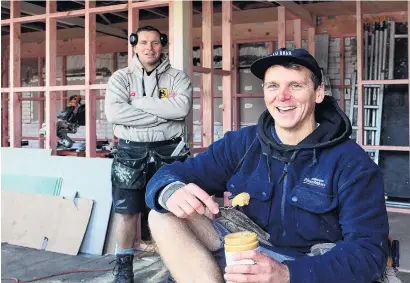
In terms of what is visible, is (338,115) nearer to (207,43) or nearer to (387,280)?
(387,280)

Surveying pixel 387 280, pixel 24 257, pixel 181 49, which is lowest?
pixel 24 257

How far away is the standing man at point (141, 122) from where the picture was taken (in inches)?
121

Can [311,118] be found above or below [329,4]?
below

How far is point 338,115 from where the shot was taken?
68.0 inches

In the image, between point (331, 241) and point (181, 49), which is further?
point (181, 49)

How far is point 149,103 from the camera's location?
308 centimetres

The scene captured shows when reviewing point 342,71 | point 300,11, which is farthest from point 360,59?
point 342,71

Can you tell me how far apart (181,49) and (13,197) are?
1.99m

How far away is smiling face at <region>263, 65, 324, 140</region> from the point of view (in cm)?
169

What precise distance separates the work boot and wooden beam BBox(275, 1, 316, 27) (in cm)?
324

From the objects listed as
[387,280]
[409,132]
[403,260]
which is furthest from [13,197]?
[409,132]

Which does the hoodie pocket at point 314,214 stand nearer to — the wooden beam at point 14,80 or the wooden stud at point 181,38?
the wooden stud at point 181,38

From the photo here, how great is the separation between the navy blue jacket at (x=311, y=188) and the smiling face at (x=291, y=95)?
0.24 feet

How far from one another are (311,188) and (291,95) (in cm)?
34
